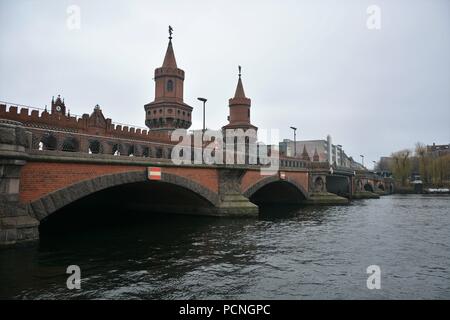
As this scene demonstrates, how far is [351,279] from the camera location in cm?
1062

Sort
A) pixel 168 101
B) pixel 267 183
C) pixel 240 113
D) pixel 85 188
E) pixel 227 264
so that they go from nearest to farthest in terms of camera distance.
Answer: pixel 227 264, pixel 85 188, pixel 267 183, pixel 168 101, pixel 240 113

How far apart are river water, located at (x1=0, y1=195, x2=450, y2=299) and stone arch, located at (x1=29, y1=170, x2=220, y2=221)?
1.63m

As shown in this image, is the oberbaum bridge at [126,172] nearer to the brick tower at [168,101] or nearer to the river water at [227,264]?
the brick tower at [168,101]

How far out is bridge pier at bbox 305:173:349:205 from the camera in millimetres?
46969

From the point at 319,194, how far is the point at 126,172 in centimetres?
3554

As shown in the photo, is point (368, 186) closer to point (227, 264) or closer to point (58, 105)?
point (58, 105)

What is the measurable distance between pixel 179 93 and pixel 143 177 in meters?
34.6

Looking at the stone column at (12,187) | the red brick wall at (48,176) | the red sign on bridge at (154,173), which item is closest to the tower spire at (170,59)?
the red sign on bridge at (154,173)

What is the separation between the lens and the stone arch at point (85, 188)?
13.8 m

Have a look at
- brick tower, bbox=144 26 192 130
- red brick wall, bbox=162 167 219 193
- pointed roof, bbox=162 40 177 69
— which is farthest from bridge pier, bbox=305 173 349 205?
pointed roof, bbox=162 40 177 69

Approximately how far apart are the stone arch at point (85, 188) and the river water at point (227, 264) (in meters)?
1.63

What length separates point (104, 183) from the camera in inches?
677

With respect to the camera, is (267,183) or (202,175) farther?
(267,183)

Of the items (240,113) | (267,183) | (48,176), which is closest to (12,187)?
(48,176)
